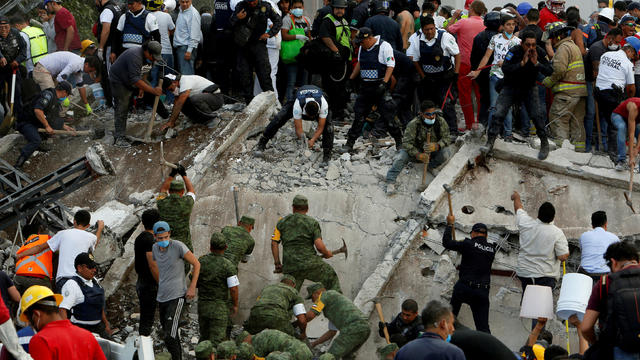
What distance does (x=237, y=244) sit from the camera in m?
9.45

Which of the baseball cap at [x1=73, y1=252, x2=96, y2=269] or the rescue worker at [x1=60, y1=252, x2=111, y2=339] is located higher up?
the baseball cap at [x1=73, y1=252, x2=96, y2=269]

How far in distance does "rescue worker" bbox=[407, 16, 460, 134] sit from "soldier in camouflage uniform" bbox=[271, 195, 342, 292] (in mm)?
3234

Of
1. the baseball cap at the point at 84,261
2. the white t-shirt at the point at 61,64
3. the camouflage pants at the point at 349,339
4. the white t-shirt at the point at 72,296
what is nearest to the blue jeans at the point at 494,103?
the camouflage pants at the point at 349,339

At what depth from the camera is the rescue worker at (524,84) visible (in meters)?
10.7

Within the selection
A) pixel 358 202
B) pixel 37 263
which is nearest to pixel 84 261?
pixel 37 263

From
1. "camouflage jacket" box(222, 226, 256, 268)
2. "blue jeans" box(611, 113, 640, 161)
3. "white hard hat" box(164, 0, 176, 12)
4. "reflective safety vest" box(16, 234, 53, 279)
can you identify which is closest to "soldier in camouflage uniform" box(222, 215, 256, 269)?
"camouflage jacket" box(222, 226, 256, 268)

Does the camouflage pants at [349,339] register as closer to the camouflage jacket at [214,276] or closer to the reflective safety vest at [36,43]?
the camouflage jacket at [214,276]

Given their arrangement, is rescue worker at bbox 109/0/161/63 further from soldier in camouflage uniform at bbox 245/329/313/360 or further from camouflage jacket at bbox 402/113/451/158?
soldier in camouflage uniform at bbox 245/329/313/360

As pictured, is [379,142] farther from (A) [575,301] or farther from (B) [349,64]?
(A) [575,301]

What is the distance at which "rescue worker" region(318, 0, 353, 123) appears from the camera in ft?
41.3

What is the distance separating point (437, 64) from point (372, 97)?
3.37 feet

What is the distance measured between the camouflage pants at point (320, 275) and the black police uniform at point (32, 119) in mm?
4965

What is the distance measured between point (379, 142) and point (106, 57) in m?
4.67

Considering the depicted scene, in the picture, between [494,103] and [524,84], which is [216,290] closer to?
[524,84]
